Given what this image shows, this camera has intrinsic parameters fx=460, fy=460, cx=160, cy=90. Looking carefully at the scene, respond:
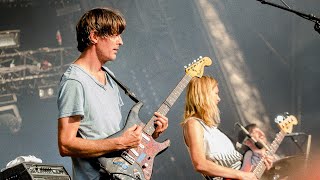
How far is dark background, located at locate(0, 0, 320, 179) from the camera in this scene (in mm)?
9852

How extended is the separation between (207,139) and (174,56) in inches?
247

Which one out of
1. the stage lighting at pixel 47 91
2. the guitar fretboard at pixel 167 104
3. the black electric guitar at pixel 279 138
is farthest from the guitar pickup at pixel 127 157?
the stage lighting at pixel 47 91

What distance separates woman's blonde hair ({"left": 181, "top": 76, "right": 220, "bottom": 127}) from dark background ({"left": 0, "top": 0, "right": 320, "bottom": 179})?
5.58 metres

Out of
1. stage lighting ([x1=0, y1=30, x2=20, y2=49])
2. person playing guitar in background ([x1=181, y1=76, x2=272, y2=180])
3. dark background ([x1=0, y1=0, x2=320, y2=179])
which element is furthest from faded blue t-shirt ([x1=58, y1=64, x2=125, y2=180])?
stage lighting ([x1=0, y1=30, x2=20, y2=49])

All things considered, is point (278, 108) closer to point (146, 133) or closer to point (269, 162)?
point (269, 162)

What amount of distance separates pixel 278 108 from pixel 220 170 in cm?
621

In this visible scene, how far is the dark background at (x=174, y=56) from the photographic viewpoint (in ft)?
32.3

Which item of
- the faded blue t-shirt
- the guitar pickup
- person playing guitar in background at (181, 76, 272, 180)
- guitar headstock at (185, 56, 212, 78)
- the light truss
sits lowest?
the guitar pickup

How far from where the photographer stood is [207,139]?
13.3ft

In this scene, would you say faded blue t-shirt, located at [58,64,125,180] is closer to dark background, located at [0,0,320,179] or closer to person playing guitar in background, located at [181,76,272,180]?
person playing guitar in background, located at [181,76,272,180]

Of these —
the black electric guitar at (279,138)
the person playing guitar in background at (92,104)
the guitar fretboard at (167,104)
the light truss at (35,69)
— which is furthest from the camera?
the light truss at (35,69)

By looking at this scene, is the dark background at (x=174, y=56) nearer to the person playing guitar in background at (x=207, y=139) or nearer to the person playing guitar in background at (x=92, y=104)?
the person playing guitar in background at (x=207, y=139)

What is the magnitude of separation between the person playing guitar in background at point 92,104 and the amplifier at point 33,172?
2.02 ft

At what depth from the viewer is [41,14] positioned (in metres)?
10.2
